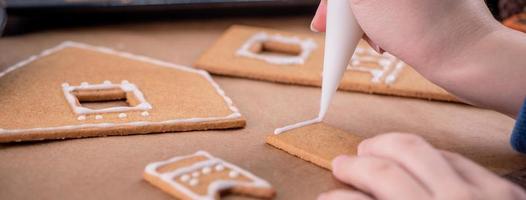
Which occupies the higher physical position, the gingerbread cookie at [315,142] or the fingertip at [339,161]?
the fingertip at [339,161]

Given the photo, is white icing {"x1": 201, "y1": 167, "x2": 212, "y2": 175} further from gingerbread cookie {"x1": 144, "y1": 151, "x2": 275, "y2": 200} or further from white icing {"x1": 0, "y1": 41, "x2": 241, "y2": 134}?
white icing {"x1": 0, "y1": 41, "x2": 241, "y2": 134}

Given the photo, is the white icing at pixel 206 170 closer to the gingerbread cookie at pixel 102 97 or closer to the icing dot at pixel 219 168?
the icing dot at pixel 219 168

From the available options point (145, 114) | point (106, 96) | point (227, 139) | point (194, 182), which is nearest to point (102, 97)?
point (106, 96)

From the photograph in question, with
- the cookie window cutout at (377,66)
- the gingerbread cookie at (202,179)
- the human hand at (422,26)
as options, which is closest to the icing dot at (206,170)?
the gingerbread cookie at (202,179)

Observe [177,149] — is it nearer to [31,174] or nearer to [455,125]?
[31,174]

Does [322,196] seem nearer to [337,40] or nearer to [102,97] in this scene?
[337,40]

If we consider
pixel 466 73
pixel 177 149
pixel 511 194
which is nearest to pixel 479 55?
pixel 466 73
